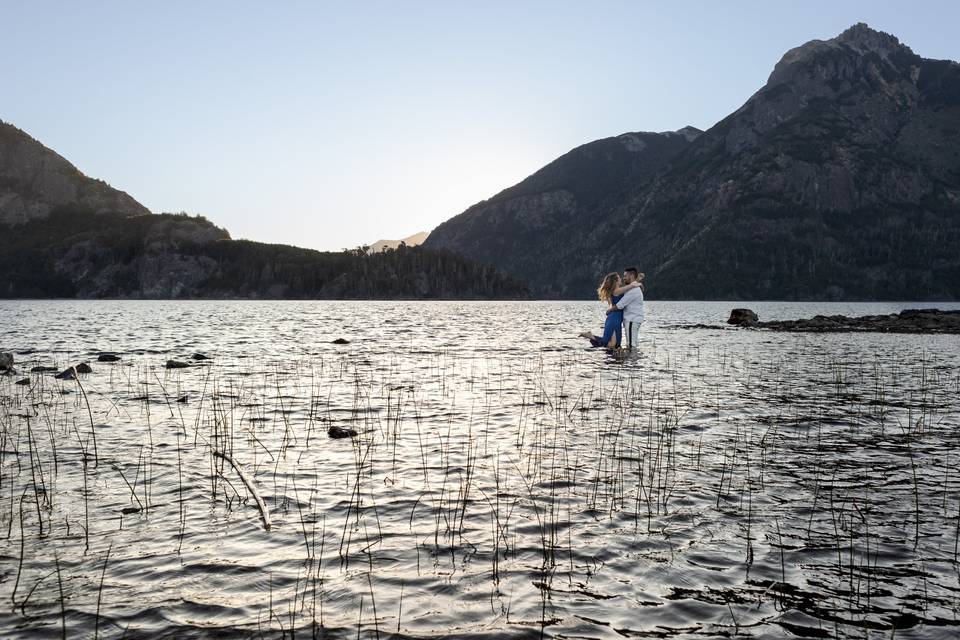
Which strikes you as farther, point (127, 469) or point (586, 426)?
point (586, 426)

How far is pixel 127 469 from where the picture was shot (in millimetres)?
10898

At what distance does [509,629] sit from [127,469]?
8.23 metres

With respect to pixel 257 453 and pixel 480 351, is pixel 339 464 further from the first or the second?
pixel 480 351

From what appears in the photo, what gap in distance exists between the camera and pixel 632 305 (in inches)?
1225

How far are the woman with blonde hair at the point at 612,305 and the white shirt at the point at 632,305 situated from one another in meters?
0.22

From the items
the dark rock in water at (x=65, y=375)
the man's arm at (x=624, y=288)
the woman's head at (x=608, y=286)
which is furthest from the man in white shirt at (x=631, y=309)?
the dark rock in water at (x=65, y=375)

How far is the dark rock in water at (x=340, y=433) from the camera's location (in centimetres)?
1385

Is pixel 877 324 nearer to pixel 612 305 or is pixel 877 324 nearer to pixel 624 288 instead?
pixel 612 305

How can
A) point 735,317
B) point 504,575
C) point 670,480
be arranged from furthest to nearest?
point 735,317 → point 670,480 → point 504,575

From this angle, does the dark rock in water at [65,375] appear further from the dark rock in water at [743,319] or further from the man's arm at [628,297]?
the dark rock in water at [743,319]

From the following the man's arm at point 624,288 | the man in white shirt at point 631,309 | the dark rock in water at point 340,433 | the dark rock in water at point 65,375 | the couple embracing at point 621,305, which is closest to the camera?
the dark rock in water at point 340,433

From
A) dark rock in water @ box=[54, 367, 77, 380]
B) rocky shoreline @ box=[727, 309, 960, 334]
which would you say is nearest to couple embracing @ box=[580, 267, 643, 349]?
dark rock in water @ box=[54, 367, 77, 380]

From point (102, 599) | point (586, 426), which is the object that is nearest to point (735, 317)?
point (586, 426)

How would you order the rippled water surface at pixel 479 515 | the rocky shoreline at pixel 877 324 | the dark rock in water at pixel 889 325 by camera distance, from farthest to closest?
the rocky shoreline at pixel 877 324 → the dark rock in water at pixel 889 325 → the rippled water surface at pixel 479 515
